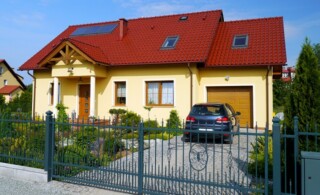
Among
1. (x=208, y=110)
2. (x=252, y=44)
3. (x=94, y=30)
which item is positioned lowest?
(x=208, y=110)

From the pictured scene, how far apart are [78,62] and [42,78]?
409 cm

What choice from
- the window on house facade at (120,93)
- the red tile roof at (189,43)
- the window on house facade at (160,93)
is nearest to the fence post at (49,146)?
the red tile roof at (189,43)

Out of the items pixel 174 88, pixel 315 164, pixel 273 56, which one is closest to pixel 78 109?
pixel 174 88

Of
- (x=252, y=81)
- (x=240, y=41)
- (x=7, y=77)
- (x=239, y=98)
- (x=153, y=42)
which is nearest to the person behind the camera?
(x=252, y=81)

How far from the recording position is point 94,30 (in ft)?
65.4

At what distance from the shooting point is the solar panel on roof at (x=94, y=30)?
19469 mm

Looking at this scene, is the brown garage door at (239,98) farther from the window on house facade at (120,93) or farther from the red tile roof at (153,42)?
the window on house facade at (120,93)

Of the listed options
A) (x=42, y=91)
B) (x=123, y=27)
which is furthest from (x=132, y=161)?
(x=42, y=91)

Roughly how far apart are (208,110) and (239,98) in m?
4.96

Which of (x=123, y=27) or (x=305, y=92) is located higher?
(x=123, y=27)

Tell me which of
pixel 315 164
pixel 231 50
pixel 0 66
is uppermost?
pixel 0 66

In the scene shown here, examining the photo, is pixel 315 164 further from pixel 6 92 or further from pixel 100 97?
pixel 6 92

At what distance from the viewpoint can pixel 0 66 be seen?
42.1 meters

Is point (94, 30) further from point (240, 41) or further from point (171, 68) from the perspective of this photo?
point (240, 41)
